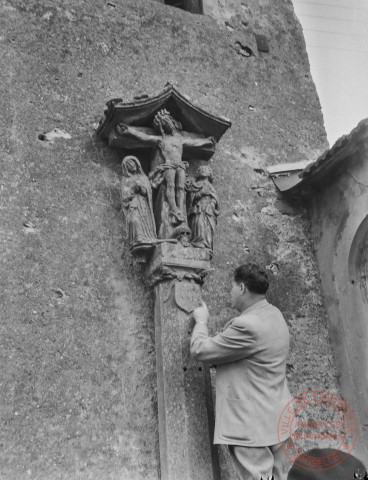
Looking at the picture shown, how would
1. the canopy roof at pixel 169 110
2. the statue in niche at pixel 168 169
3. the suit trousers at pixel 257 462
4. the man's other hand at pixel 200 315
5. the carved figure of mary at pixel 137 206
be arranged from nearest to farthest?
the suit trousers at pixel 257 462 → the man's other hand at pixel 200 315 → the carved figure of mary at pixel 137 206 → the statue in niche at pixel 168 169 → the canopy roof at pixel 169 110

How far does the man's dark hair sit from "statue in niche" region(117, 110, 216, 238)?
677 millimetres

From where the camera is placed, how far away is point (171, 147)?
4.75 meters

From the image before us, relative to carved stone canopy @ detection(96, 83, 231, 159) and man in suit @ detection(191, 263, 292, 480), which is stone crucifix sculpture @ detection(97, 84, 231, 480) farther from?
man in suit @ detection(191, 263, 292, 480)

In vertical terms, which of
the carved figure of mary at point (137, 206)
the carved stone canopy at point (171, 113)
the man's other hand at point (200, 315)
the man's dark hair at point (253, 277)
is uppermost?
the carved stone canopy at point (171, 113)

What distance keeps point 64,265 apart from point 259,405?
1.67m

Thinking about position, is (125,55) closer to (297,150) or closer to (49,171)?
(49,171)

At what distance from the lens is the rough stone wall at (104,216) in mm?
A: 3941

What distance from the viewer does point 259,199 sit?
5375 millimetres

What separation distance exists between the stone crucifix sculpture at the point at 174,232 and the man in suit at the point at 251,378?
229 millimetres

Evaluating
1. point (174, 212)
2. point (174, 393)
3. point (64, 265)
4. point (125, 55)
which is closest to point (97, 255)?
point (64, 265)

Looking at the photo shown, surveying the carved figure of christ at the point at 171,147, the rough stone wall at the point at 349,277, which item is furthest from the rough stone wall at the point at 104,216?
the carved figure of christ at the point at 171,147

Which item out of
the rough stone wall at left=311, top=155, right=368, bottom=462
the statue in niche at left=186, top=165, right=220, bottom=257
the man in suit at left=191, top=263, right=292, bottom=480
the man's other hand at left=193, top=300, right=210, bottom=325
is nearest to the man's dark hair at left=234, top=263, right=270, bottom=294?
the man in suit at left=191, top=263, right=292, bottom=480

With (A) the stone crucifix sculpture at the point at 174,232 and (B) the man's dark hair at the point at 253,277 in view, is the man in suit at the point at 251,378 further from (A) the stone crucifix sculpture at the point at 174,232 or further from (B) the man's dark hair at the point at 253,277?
(A) the stone crucifix sculpture at the point at 174,232

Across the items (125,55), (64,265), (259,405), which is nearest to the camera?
(259,405)
